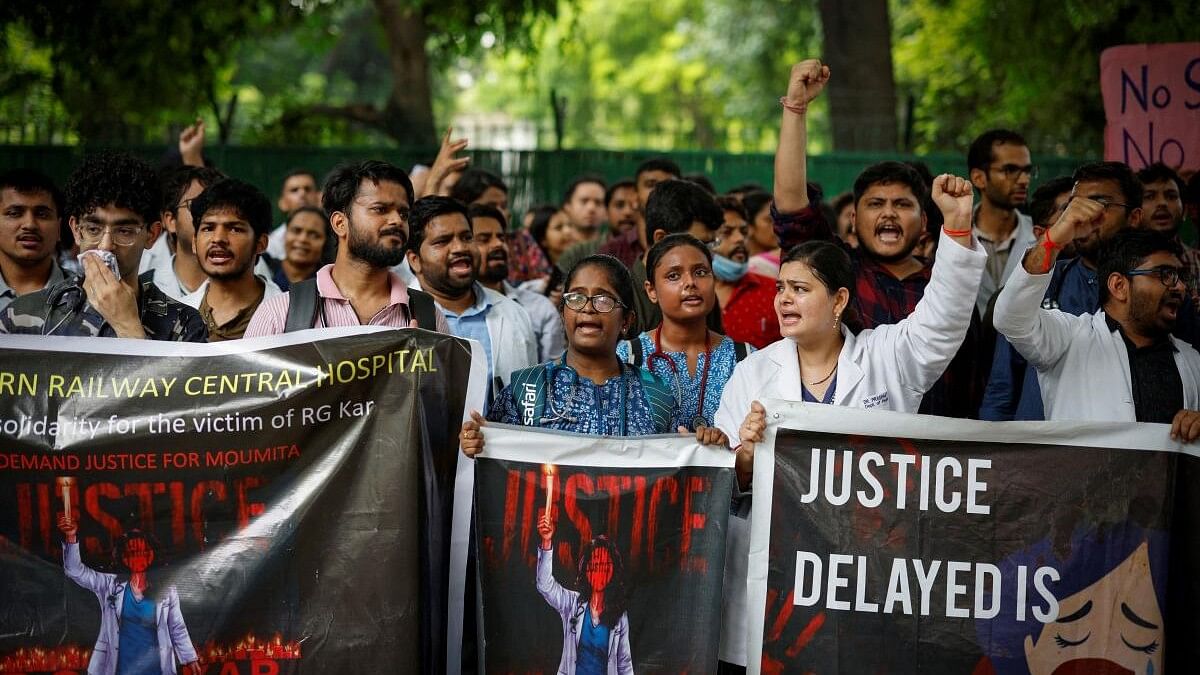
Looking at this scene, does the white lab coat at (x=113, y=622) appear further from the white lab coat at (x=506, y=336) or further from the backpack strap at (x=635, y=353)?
the backpack strap at (x=635, y=353)

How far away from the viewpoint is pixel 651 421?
5199 millimetres

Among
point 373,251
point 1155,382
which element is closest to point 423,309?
point 373,251

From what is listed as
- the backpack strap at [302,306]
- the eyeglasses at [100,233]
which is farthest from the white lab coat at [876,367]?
the eyeglasses at [100,233]

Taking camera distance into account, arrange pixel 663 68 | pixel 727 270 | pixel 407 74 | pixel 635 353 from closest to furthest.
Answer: pixel 635 353 < pixel 727 270 < pixel 407 74 < pixel 663 68

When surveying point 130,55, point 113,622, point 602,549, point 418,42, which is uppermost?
point 418,42

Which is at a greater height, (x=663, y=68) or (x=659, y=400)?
(x=663, y=68)

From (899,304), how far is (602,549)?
1859 mm

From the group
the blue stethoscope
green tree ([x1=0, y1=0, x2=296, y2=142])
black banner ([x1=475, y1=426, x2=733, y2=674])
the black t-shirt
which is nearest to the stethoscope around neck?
the blue stethoscope

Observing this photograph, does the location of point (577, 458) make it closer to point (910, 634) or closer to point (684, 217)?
point (910, 634)

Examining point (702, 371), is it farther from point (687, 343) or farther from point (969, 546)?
point (969, 546)

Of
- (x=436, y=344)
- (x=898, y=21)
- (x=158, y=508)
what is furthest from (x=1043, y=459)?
(x=898, y=21)

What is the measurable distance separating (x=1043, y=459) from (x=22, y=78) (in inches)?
493

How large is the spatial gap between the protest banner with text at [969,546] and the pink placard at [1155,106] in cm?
411

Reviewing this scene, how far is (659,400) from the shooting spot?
5.25m
